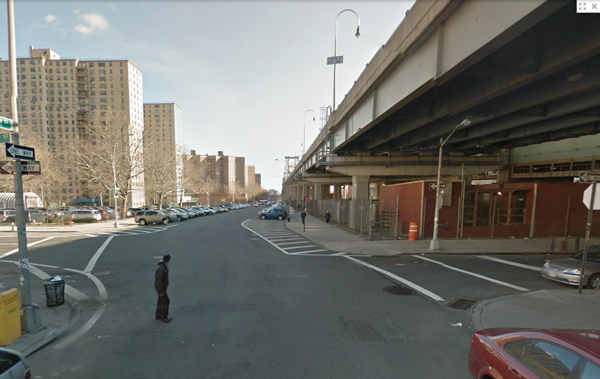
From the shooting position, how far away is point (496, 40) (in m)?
5.21

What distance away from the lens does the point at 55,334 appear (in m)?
5.26

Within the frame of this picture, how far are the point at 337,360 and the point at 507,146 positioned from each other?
22.2m

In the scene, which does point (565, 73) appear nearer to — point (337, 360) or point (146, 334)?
→ point (337, 360)

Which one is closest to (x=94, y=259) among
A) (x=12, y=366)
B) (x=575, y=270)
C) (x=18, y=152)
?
(x=18, y=152)

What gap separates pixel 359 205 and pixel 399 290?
1378 centimetres

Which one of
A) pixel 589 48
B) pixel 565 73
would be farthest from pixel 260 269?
pixel 565 73

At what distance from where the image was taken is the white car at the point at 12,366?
299cm

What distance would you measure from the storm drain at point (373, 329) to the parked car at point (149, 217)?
28.0m

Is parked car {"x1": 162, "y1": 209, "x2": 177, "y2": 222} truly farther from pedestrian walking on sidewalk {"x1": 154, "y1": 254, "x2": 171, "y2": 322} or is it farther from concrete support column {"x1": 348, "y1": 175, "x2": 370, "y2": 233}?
pedestrian walking on sidewalk {"x1": 154, "y1": 254, "x2": 171, "y2": 322}

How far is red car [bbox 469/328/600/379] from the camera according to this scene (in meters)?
2.52

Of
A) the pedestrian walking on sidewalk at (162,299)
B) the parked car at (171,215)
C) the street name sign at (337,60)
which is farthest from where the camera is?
the parked car at (171,215)

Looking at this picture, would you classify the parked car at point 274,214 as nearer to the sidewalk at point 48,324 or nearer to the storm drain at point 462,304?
the sidewalk at point 48,324

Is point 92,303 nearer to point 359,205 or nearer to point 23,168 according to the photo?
point 23,168

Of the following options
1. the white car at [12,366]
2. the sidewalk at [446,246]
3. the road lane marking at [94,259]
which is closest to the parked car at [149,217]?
the road lane marking at [94,259]
